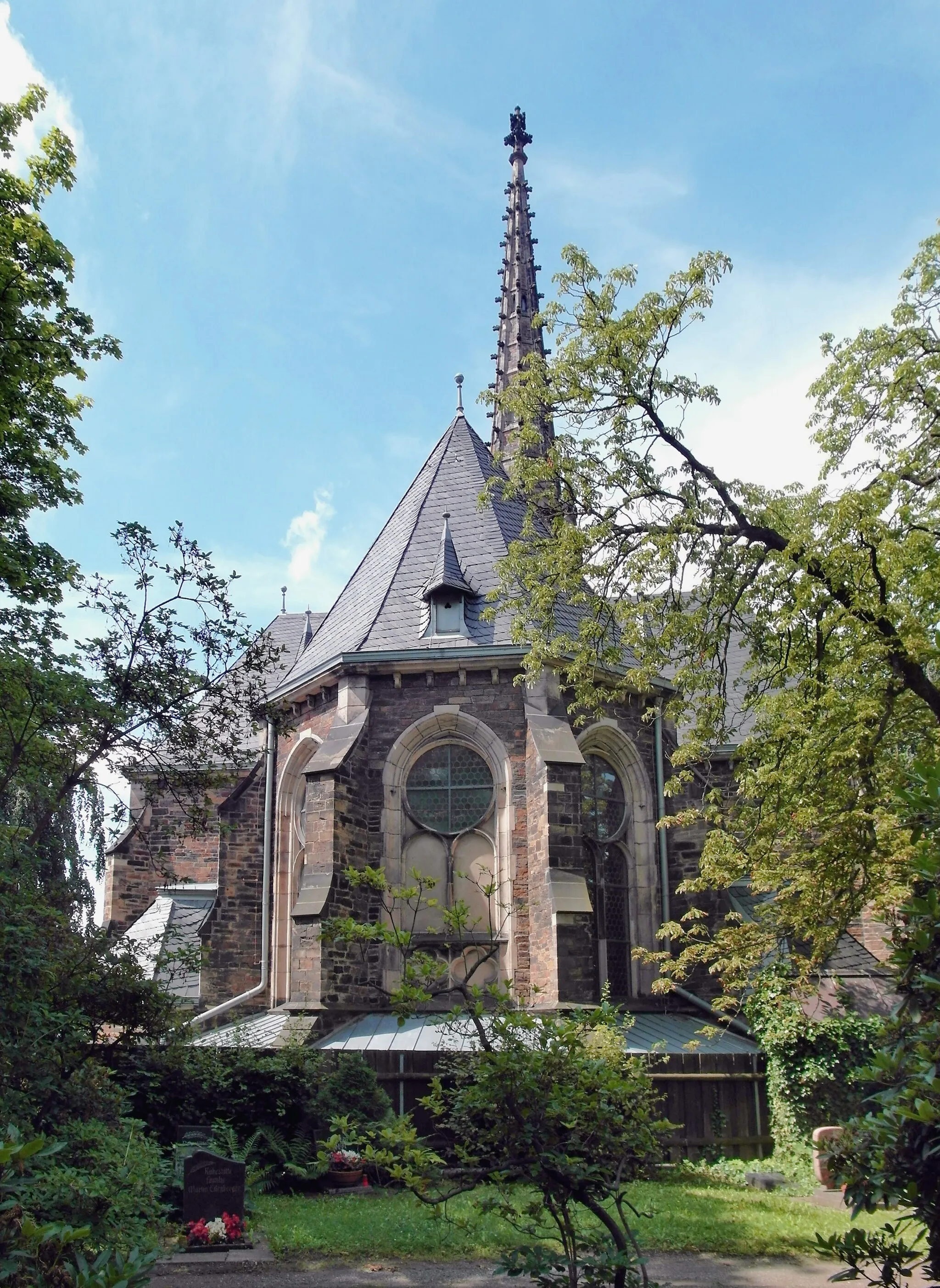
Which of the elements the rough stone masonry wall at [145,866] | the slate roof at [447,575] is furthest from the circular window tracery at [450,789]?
the rough stone masonry wall at [145,866]

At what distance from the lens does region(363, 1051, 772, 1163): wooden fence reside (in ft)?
49.5

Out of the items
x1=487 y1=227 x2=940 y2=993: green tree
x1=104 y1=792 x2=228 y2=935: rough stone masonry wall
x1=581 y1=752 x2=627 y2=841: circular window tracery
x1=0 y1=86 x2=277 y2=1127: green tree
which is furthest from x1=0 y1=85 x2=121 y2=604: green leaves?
x1=104 y1=792 x2=228 y2=935: rough stone masonry wall

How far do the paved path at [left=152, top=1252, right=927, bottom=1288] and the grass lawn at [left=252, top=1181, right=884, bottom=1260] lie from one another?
0.23m

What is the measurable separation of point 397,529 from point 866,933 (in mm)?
11386

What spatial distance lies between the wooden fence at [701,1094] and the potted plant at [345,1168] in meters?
1.28

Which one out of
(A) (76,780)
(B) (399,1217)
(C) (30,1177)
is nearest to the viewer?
(C) (30,1177)

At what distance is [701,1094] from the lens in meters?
15.9

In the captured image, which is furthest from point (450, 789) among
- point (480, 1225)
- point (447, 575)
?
point (480, 1225)

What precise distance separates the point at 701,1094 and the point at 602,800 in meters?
4.62

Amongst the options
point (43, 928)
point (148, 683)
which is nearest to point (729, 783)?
point (148, 683)

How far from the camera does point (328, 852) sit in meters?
16.2

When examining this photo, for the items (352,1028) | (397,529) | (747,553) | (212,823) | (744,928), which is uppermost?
(397,529)

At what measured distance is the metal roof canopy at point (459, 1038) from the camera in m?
15.0

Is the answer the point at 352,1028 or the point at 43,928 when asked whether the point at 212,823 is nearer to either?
the point at 352,1028
